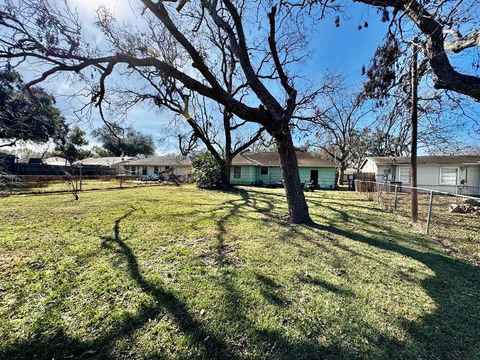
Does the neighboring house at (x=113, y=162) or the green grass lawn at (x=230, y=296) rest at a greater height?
the neighboring house at (x=113, y=162)

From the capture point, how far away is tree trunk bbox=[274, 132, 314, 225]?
21.0ft

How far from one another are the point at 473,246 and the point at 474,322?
3928 millimetres

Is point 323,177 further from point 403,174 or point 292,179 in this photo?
point 292,179

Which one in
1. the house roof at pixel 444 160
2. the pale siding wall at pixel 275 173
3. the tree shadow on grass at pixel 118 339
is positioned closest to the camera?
the tree shadow on grass at pixel 118 339

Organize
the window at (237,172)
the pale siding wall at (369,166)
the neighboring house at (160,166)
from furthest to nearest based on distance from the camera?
the neighboring house at (160,166), the window at (237,172), the pale siding wall at (369,166)

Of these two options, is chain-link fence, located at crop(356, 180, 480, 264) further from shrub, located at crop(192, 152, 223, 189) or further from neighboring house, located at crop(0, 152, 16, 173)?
shrub, located at crop(192, 152, 223, 189)

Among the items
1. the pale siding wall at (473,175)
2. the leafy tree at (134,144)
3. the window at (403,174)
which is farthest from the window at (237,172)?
the leafy tree at (134,144)

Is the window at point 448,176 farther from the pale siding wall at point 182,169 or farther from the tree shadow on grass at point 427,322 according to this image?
the pale siding wall at point 182,169

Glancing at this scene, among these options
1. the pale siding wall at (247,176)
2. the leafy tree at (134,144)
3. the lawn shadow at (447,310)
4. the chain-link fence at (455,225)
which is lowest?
the lawn shadow at (447,310)

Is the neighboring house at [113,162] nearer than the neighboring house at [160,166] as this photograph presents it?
No

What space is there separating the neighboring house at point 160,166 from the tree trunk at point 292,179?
26.3m

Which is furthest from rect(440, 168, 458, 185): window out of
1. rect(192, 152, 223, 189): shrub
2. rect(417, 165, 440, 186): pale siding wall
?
rect(192, 152, 223, 189): shrub

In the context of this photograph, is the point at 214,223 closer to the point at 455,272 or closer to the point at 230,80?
the point at 455,272

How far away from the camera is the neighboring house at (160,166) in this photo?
32.7 metres
